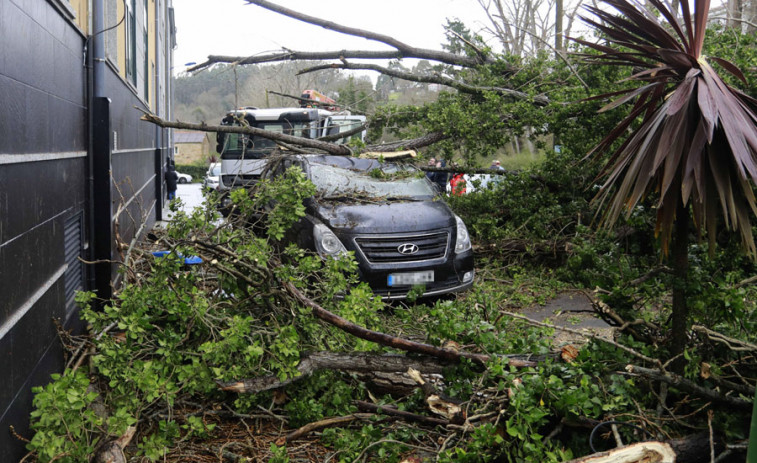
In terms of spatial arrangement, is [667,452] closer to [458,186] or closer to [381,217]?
[381,217]

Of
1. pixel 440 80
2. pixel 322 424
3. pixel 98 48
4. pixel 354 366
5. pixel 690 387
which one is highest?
pixel 440 80

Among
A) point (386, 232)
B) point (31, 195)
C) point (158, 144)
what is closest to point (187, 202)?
point (158, 144)

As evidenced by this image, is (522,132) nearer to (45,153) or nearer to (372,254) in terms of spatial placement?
(372,254)

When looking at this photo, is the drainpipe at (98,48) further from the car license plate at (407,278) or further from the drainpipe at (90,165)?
the car license plate at (407,278)

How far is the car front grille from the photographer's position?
25.6ft

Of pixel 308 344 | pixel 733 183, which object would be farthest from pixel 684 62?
pixel 308 344

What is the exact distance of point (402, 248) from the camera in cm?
792

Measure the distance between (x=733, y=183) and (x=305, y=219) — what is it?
5.27m

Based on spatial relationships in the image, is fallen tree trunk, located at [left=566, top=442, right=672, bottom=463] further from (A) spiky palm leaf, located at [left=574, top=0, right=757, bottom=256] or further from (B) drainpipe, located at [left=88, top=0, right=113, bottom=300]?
(B) drainpipe, located at [left=88, top=0, right=113, bottom=300]

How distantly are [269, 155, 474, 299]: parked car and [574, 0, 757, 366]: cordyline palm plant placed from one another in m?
4.12

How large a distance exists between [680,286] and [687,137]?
909mm

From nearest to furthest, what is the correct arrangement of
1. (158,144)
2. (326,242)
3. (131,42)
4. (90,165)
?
1. (90,165)
2. (326,242)
3. (131,42)
4. (158,144)

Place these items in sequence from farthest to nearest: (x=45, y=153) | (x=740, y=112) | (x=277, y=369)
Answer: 1. (x=277, y=369)
2. (x=45, y=153)
3. (x=740, y=112)

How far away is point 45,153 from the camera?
13.9ft
